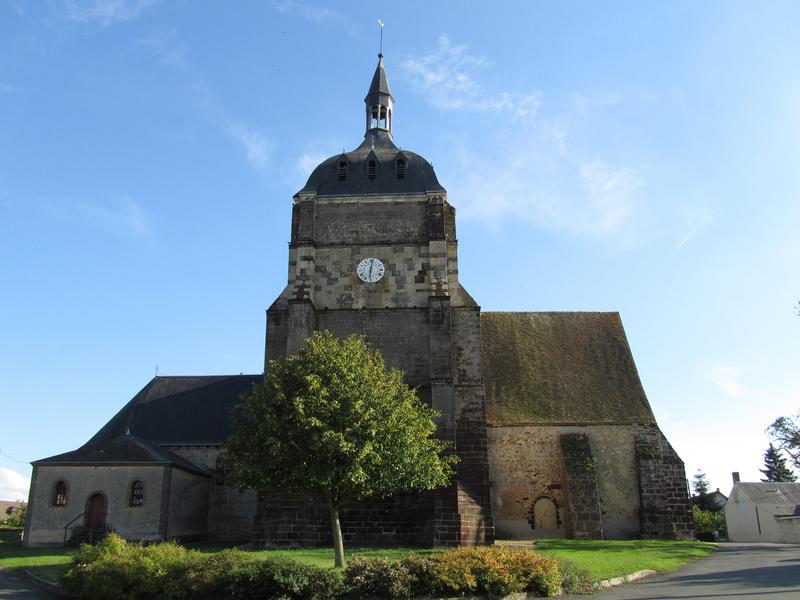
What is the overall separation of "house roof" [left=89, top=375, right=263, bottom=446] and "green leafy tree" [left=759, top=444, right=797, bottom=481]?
52.3m

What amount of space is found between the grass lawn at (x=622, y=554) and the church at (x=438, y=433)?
6.21 ft

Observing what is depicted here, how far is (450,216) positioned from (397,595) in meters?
17.2

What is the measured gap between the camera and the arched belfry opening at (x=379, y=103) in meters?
29.5

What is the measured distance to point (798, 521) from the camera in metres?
38.8

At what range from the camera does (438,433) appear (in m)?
21.2

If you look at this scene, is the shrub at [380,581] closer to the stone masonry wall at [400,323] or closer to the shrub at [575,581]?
the shrub at [575,581]

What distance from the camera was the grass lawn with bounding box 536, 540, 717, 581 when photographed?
15.0 meters

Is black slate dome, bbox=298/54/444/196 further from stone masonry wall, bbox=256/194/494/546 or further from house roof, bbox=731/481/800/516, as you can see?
house roof, bbox=731/481/800/516

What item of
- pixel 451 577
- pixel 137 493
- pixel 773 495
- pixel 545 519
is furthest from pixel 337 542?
pixel 773 495

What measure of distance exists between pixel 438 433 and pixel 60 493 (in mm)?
13966

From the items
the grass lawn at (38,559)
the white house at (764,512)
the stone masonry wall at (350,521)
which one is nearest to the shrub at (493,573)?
the stone masonry wall at (350,521)

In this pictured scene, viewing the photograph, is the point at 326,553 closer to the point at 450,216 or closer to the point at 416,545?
the point at 416,545

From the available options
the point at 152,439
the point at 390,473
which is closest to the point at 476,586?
the point at 390,473

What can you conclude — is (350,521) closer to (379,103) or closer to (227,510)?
(227,510)
